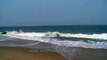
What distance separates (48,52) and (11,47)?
0.76 metres

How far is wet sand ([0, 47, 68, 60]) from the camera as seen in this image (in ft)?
8.81

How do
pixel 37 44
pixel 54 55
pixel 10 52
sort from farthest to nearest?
pixel 37 44 < pixel 10 52 < pixel 54 55

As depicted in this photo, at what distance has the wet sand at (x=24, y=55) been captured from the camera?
2.69 m

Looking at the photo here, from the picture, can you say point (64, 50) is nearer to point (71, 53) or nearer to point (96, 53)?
point (71, 53)

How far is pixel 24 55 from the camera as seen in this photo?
2.77 m

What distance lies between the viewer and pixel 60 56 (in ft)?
8.84

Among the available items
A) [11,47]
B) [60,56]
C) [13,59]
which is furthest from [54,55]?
[11,47]

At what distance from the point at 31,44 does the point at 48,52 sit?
0.53 m

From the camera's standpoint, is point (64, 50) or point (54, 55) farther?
point (64, 50)

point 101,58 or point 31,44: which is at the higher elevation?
point 31,44

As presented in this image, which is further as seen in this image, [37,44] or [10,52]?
[37,44]

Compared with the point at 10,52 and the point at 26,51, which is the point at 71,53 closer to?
the point at 26,51

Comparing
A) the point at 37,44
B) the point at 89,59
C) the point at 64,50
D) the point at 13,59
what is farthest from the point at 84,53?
the point at 13,59

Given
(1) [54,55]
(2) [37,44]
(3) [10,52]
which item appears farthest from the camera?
(2) [37,44]
